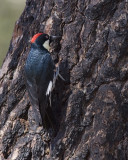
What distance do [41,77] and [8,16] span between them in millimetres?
4394

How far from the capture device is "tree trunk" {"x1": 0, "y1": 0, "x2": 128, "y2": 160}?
3.30 m

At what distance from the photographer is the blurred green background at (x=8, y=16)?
25.6 ft

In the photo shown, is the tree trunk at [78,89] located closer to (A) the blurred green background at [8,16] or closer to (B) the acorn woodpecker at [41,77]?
(B) the acorn woodpecker at [41,77]

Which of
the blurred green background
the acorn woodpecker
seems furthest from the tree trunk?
the blurred green background

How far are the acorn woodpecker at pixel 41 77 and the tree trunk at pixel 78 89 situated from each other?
0.07 metres

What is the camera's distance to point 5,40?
25.5 feet

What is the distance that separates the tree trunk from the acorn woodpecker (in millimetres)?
70

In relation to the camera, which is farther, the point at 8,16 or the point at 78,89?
the point at 8,16

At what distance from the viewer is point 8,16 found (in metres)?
8.05

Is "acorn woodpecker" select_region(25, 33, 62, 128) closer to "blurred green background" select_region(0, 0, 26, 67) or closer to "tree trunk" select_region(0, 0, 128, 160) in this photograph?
"tree trunk" select_region(0, 0, 128, 160)

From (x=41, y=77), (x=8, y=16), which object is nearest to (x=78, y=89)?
(x=41, y=77)

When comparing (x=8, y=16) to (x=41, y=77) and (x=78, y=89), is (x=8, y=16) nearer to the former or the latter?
(x=41, y=77)

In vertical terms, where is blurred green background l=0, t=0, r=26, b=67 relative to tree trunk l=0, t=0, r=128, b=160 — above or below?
above

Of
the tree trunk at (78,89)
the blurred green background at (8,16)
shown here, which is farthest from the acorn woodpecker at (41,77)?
the blurred green background at (8,16)
